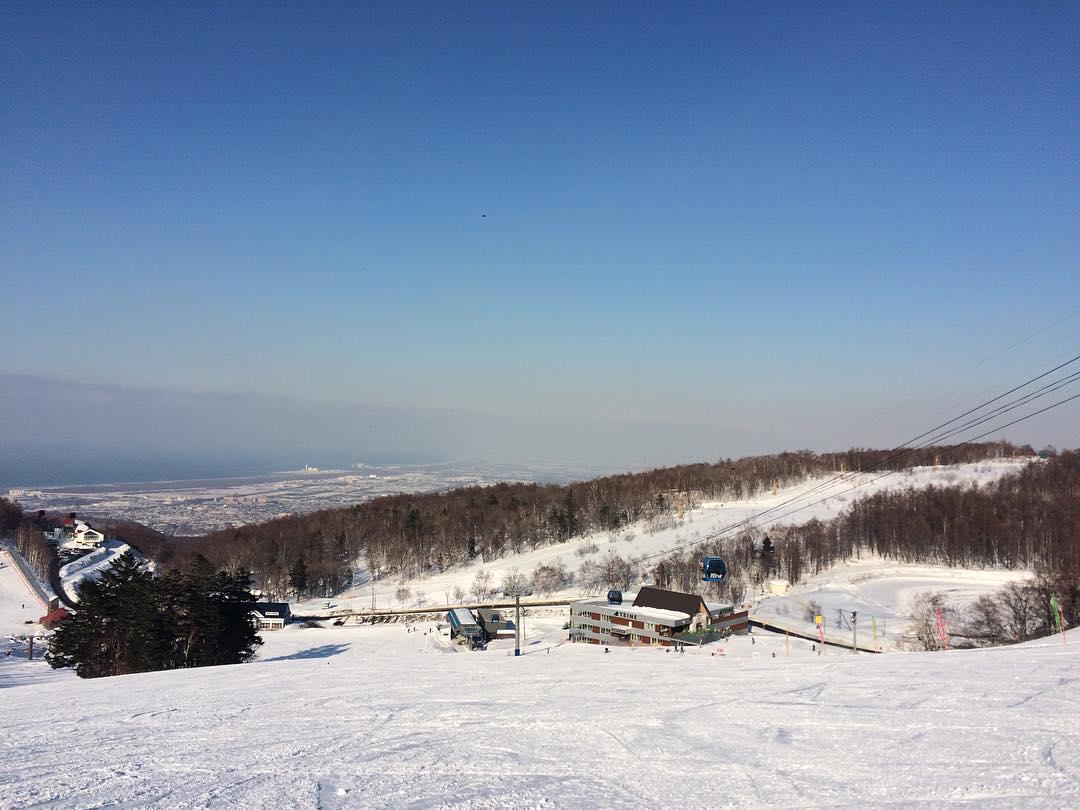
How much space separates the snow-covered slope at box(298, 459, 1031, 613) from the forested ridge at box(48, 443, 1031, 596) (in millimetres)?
2922

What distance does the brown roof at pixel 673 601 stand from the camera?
1423 inches

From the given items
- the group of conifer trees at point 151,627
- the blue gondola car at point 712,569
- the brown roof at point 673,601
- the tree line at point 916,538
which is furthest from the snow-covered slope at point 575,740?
Answer: the tree line at point 916,538

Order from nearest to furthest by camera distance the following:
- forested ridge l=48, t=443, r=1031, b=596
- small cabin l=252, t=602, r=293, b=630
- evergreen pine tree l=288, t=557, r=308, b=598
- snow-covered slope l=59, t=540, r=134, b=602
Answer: small cabin l=252, t=602, r=293, b=630
snow-covered slope l=59, t=540, r=134, b=602
evergreen pine tree l=288, t=557, r=308, b=598
forested ridge l=48, t=443, r=1031, b=596

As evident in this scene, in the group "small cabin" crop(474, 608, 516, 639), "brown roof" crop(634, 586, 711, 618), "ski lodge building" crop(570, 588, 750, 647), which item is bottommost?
"small cabin" crop(474, 608, 516, 639)

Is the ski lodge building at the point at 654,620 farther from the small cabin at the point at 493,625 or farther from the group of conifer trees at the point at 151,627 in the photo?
the group of conifer trees at the point at 151,627

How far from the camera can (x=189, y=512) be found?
5335 inches

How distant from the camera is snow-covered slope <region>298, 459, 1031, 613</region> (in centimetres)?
5991

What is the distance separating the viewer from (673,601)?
3694cm

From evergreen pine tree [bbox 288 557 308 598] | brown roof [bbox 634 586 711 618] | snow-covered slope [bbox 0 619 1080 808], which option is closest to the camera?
snow-covered slope [bbox 0 619 1080 808]

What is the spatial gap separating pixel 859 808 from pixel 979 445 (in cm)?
12501

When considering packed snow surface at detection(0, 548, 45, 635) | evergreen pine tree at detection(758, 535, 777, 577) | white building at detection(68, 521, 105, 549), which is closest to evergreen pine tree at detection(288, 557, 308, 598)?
packed snow surface at detection(0, 548, 45, 635)

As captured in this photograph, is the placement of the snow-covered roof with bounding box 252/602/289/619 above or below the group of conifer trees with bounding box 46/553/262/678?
below

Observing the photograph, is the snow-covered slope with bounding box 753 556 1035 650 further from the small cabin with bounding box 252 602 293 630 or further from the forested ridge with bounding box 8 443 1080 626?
the small cabin with bounding box 252 602 293 630

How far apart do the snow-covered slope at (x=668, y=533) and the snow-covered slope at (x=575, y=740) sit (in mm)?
46091
